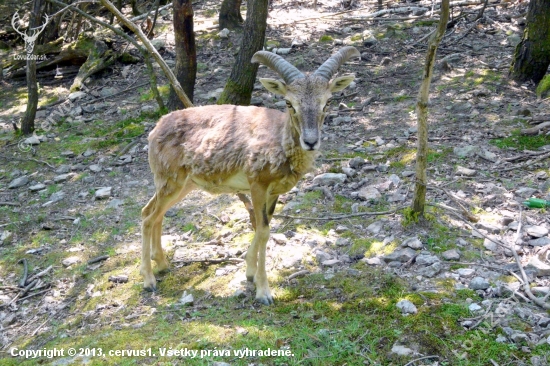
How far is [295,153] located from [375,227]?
6.74 ft

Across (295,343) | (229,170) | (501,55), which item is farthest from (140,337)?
(501,55)

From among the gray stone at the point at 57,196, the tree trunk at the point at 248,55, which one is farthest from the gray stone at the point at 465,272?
the gray stone at the point at 57,196

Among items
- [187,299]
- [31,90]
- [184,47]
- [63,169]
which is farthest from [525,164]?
[31,90]

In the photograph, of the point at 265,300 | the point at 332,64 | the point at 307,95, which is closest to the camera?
the point at 307,95

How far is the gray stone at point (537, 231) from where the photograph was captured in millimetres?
7652

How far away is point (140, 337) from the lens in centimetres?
674

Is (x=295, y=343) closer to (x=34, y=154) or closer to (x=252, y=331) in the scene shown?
(x=252, y=331)

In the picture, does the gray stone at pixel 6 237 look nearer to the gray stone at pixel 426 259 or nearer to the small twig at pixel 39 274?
the small twig at pixel 39 274

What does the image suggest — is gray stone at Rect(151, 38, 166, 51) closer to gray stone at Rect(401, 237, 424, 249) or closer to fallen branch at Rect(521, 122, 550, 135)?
fallen branch at Rect(521, 122, 550, 135)

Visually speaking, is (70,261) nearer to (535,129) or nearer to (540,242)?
(540,242)

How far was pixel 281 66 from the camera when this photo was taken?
7.50 m

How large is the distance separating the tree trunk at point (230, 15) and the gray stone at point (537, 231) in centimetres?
1408

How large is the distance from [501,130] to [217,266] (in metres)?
6.26

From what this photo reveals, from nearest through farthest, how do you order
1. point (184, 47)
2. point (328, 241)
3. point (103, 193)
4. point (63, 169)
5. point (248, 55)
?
point (328, 241) < point (103, 193) < point (248, 55) < point (63, 169) < point (184, 47)
